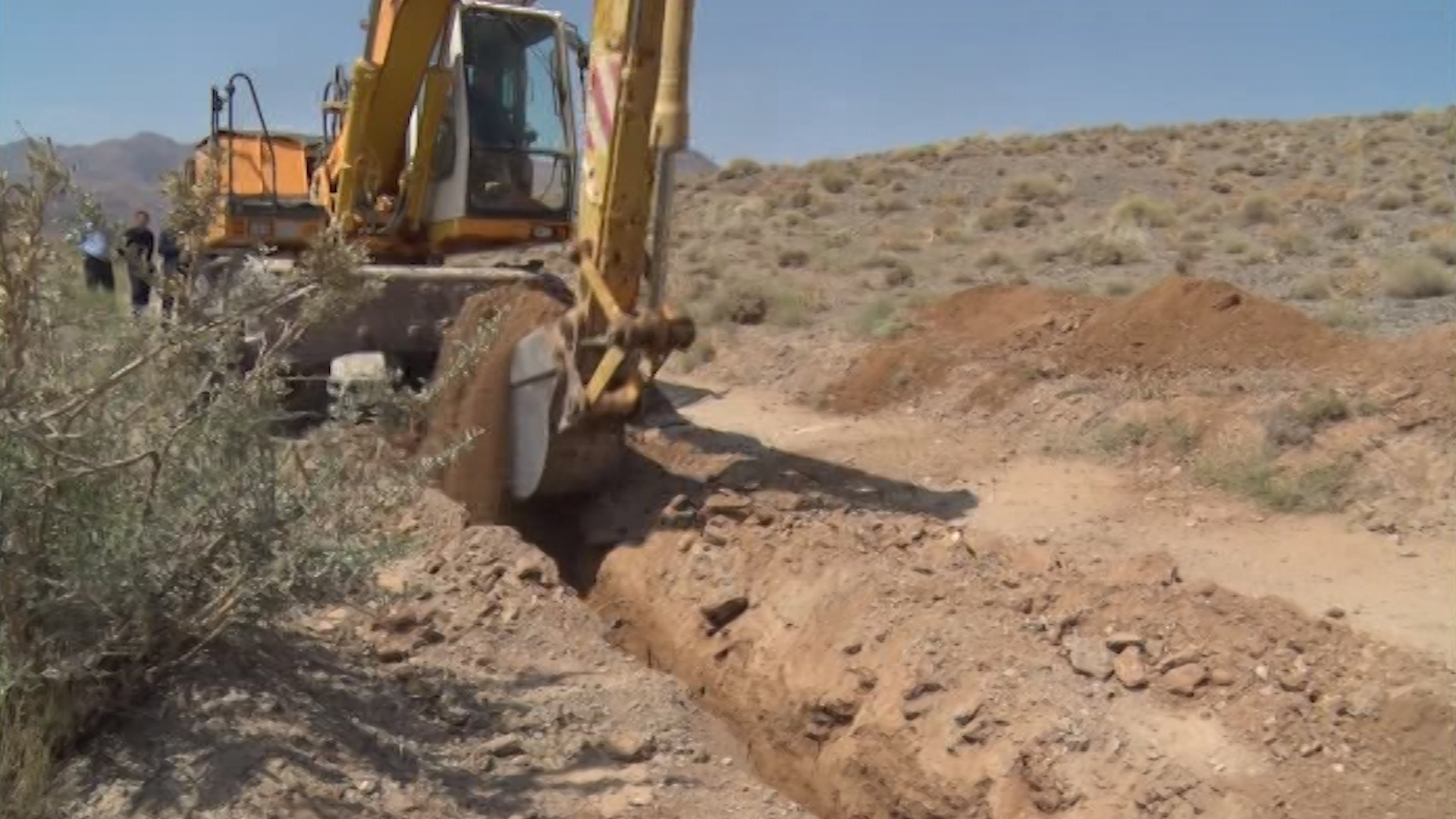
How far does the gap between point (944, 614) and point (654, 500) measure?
6.89 feet

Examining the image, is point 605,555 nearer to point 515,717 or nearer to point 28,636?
point 515,717

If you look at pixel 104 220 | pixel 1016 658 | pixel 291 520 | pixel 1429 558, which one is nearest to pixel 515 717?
pixel 291 520

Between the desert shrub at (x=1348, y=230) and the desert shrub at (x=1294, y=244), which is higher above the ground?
the desert shrub at (x=1348, y=230)

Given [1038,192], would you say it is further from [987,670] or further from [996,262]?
[987,670]

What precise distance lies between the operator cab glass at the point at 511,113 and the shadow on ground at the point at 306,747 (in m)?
4.62

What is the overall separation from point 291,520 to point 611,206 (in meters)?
2.63

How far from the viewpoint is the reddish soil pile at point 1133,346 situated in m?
8.94

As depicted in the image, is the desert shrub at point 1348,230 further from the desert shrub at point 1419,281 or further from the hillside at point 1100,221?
the desert shrub at point 1419,281

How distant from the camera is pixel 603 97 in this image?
6852 mm

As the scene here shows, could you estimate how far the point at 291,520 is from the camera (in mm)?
4633

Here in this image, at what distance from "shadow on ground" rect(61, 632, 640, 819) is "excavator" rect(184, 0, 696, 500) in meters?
2.01

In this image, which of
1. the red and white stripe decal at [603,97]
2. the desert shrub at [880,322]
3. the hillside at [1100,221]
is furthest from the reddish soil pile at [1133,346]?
the red and white stripe decal at [603,97]

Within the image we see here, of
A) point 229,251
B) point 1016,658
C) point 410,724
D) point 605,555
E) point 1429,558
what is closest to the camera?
point 410,724

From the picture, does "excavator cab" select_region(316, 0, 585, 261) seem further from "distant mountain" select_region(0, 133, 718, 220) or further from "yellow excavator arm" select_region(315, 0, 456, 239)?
"distant mountain" select_region(0, 133, 718, 220)
